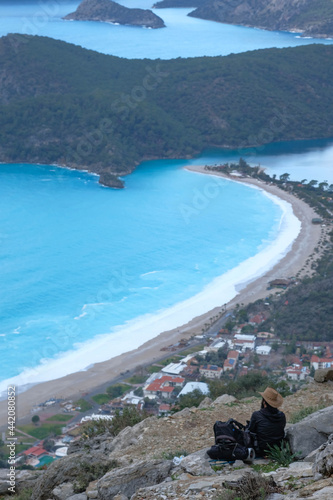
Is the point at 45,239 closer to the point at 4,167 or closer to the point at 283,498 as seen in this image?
the point at 4,167

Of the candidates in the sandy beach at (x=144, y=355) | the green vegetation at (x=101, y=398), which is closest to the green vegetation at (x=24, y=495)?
the sandy beach at (x=144, y=355)

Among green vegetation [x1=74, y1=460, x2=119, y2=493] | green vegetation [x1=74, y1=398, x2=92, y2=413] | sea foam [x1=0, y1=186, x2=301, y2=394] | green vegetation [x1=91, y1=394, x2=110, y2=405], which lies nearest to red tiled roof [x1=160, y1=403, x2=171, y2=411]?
green vegetation [x1=91, y1=394, x2=110, y2=405]

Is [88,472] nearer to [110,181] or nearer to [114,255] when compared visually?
[114,255]

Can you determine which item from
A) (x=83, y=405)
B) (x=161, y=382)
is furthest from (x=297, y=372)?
(x=83, y=405)

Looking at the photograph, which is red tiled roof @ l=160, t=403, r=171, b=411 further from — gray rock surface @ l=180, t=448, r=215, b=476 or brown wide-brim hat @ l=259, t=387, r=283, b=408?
brown wide-brim hat @ l=259, t=387, r=283, b=408

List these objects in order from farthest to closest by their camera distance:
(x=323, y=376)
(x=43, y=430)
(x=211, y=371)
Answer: (x=211, y=371) < (x=43, y=430) < (x=323, y=376)

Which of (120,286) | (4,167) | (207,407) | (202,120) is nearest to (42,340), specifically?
(120,286)
